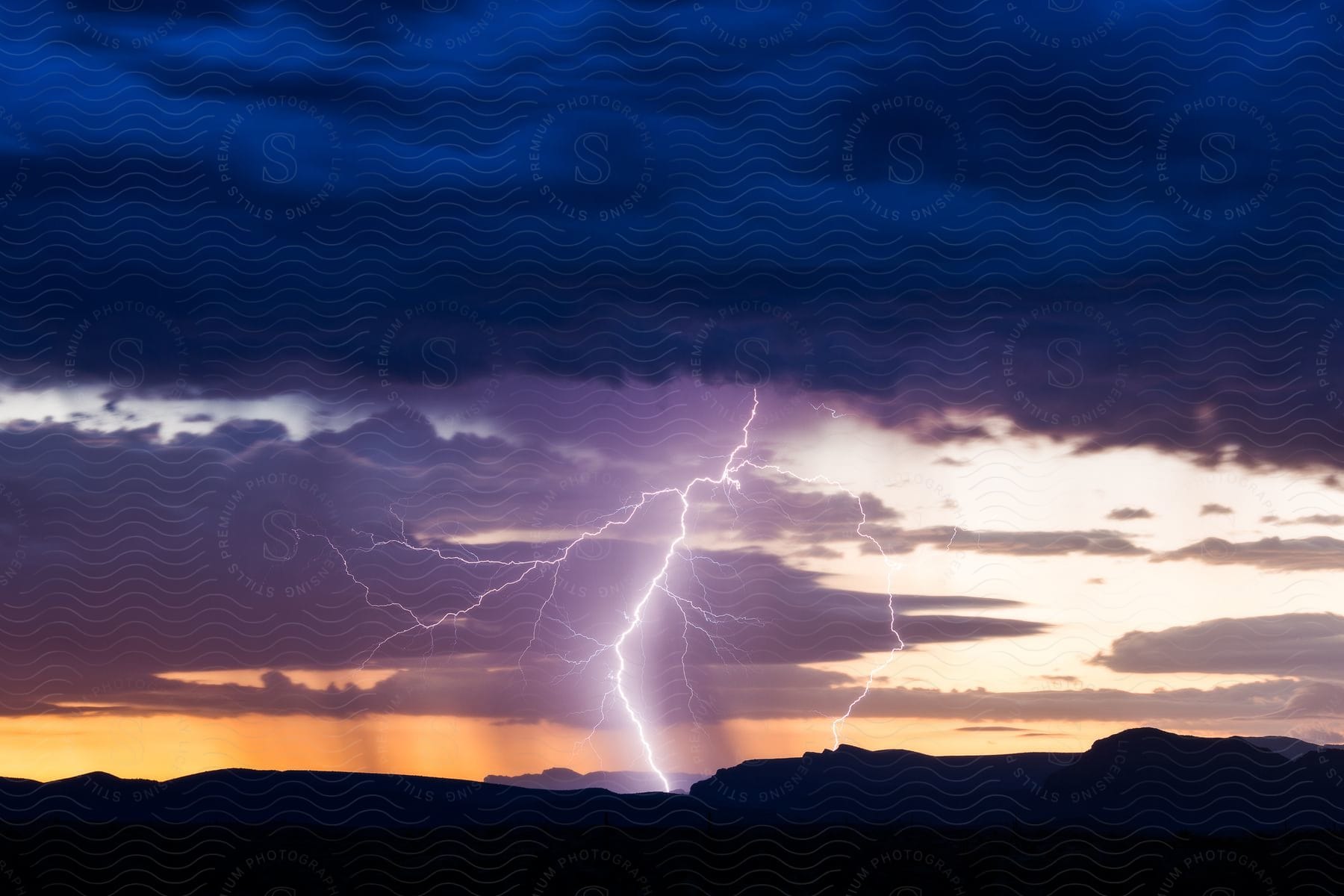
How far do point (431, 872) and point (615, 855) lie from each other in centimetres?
417

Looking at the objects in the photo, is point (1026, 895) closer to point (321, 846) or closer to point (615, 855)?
point (615, 855)

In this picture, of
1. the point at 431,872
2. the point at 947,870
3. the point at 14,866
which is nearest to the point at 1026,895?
the point at 947,870

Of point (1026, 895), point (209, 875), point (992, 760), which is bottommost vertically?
point (1026, 895)

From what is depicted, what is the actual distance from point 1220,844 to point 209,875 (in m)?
26.0

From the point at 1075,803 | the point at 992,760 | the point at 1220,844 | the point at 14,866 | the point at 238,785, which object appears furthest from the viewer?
the point at 1075,803

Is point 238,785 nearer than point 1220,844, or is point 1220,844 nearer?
point 1220,844

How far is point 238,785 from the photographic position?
88.0 meters

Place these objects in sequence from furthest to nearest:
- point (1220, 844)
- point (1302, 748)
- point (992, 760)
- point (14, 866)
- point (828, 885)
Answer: point (1302, 748), point (992, 760), point (1220, 844), point (14, 866), point (828, 885)

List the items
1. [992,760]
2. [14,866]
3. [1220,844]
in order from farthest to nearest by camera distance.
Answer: [992,760] → [1220,844] → [14,866]

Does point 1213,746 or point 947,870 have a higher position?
point 1213,746

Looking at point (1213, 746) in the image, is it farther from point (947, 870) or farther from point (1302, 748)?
point (947, 870)

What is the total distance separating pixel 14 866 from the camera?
122 feet

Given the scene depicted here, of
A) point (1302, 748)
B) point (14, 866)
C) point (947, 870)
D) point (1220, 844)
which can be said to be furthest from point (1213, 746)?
point (14, 866)

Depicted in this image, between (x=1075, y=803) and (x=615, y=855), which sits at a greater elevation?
(x=1075, y=803)
